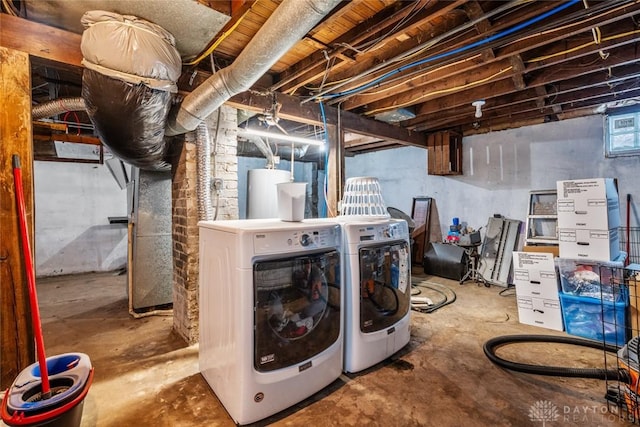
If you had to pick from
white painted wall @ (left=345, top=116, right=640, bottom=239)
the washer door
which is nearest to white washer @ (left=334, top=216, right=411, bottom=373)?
the washer door

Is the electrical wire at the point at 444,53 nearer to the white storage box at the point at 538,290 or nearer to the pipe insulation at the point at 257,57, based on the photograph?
the pipe insulation at the point at 257,57

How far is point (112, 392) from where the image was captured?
1971 mm

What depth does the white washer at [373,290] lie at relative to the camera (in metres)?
2.09

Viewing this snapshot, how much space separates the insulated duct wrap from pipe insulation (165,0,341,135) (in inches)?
7.9

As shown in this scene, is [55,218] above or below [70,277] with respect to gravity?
above

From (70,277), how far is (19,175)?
4874 mm

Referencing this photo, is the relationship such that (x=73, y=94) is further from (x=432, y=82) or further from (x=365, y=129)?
(x=432, y=82)

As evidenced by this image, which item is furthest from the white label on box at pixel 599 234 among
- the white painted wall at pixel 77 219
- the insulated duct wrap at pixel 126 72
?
the white painted wall at pixel 77 219

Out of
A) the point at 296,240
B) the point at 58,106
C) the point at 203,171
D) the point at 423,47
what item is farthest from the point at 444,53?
the point at 58,106

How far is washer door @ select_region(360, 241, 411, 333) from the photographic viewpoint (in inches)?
84.2

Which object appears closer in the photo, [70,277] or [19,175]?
[19,175]

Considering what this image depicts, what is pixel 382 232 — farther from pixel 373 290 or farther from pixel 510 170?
pixel 510 170

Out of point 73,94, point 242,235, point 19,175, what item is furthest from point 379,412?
point 73,94

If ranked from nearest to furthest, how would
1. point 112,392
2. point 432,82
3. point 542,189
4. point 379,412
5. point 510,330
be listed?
point 379,412 < point 112,392 < point 510,330 < point 432,82 < point 542,189
